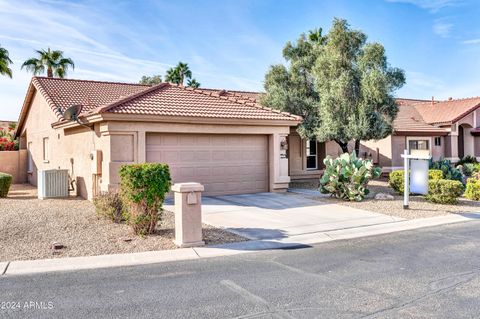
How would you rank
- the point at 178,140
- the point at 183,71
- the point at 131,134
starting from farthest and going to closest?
the point at 183,71 < the point at 178,140 < the point at 131,134

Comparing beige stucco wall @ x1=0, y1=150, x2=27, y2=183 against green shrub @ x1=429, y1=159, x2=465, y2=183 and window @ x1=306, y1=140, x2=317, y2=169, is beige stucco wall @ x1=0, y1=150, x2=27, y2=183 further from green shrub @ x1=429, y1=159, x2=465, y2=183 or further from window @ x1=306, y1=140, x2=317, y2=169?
green shrub @ x1=429, y1=159, x2=465, y2=183

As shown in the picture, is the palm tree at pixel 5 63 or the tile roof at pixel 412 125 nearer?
the tile roof at pixel 412 125

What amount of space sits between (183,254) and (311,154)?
16.2 meters

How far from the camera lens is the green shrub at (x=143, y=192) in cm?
853

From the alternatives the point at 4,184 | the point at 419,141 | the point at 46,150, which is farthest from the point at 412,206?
the point at 46,150

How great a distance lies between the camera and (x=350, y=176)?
13961 mm

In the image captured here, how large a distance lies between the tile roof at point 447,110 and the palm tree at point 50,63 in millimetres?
29130

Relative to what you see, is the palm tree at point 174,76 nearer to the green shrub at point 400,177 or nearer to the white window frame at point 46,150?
the white window frame at point 46,150

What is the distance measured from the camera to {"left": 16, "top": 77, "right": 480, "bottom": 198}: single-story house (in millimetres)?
13305

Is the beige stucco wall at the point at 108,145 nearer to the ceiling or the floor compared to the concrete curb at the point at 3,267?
nearer to the ceiling

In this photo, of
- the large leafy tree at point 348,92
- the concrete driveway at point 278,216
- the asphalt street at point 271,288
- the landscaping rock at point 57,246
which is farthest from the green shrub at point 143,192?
the large leafy tree at point 348,92

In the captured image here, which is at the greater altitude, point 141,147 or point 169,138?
point 169,138

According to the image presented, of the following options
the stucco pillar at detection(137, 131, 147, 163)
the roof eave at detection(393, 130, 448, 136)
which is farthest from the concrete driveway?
the roof eave at detection(393, 130, 448, 136)

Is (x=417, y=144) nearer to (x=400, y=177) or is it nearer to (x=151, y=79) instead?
(x=400, y=177)
